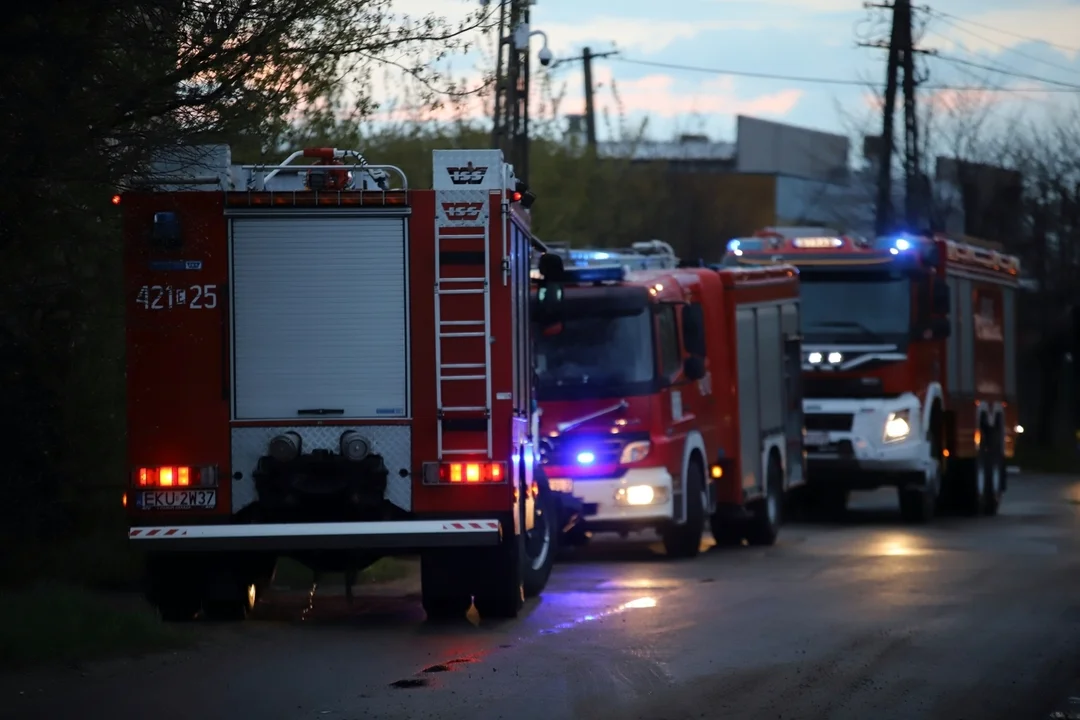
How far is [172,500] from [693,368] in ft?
23.3

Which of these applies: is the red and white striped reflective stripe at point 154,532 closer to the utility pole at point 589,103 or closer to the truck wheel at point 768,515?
the truck wheel at point 768,515

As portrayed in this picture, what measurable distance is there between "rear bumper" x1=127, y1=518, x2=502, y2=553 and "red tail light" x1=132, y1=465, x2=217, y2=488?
0.32 m

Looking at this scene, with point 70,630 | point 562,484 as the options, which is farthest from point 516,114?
point 70,630

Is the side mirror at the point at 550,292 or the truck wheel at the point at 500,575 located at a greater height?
the side mirror at the point at 550,292

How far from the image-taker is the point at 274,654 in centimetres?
1102

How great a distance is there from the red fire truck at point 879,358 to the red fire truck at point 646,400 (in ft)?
11.1

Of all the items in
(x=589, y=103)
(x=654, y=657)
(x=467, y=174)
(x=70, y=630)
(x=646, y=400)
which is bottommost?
(x=654, y=657)

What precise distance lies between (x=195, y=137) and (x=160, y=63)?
2.21ft

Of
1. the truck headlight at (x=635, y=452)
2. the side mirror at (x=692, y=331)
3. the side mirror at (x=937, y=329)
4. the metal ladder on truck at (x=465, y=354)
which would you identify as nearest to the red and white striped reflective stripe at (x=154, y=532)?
the metal ladder on truck at (x=465, y=354)

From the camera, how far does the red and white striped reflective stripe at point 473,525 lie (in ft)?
39.2

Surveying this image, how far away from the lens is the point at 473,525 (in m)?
12.0

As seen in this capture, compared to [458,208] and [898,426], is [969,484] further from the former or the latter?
[458,208]

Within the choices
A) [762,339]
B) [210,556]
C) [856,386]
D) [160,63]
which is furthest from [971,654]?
[856,386]

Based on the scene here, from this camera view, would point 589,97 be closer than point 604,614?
No
